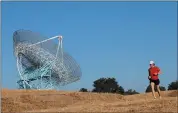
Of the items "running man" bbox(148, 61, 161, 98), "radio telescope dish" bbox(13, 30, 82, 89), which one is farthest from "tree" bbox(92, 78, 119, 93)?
"running man" bbox(148, 61, 161, 98)

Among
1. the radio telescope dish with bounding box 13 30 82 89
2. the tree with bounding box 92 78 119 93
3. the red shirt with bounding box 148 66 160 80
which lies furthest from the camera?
the tree with bounding box 92 78 119 93

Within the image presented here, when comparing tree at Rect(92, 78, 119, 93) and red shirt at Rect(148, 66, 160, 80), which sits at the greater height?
tree at Rect(92, 78, 119, 93)

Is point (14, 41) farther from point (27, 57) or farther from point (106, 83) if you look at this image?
point (106, 83)

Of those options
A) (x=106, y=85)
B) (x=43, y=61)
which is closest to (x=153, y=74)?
(x=43, y=61)

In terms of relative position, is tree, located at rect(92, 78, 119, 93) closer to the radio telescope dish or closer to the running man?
the radio telescope dish

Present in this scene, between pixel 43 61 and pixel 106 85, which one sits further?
pixel 106 85

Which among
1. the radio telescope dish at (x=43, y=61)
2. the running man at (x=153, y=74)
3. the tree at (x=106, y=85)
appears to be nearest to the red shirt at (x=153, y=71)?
the running man at (x=153, y=74)

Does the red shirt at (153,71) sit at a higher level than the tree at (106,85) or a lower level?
lower

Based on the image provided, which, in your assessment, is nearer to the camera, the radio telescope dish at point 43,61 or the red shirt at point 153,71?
the red shirt at point 153,71

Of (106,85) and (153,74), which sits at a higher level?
(106,85)

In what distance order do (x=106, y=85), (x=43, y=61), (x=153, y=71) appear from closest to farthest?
(x=153, y=71) → (x=43, y=61) → (x=106, y=85)

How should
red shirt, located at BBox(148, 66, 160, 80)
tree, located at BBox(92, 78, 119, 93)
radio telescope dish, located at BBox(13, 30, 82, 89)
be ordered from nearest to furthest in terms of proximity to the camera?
1. red shirt, located at BBox(148, 66, 160, 80)
2. radio telescope dish, located at BBox(13, 30, 82, 89)
3. tree, located at BBox(92, 78, 119, 93)

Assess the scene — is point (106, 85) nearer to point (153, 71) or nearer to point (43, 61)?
point (43, 61)

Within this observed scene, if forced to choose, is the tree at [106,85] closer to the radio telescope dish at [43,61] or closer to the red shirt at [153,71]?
the radio telescope dish at [43,61]
